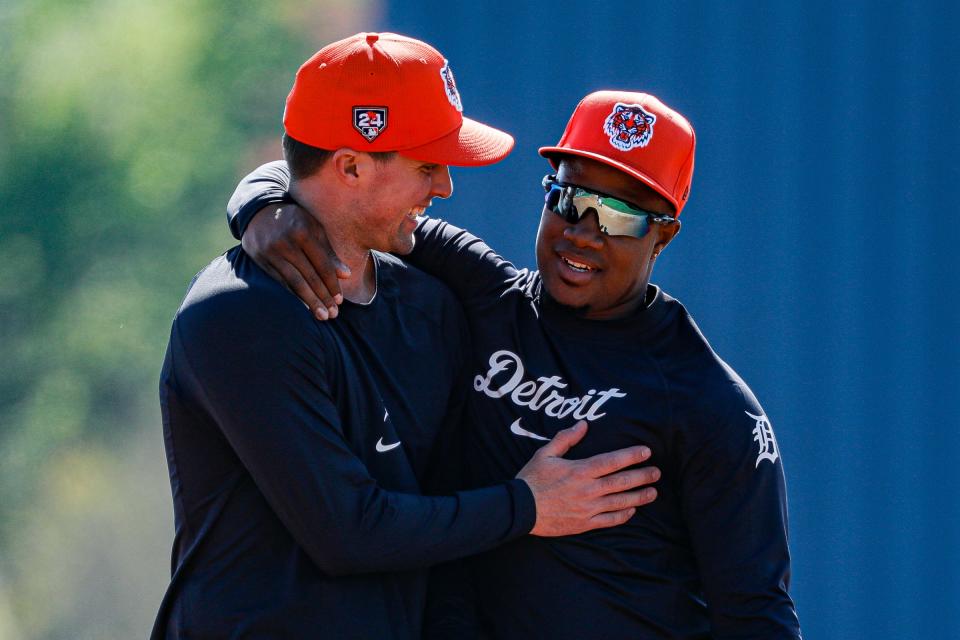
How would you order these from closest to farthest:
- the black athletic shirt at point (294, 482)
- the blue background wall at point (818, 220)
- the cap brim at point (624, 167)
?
the black athletic shirt at point (294, 482) → the cap brim at point (624, 167) → the blue background wall at point (818, 220)

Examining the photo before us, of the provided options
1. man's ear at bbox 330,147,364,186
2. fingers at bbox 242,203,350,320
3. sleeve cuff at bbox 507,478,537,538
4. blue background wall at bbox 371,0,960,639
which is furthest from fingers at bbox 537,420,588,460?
blue background wall at bbox 371,0,960,639

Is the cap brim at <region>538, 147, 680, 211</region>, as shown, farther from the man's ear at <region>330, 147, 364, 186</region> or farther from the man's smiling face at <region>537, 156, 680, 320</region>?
the man's ear at <region>330, 147, 364, 186</region>

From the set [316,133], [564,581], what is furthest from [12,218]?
[564,581]

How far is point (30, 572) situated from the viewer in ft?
15.7

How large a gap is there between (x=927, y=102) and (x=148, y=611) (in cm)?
369

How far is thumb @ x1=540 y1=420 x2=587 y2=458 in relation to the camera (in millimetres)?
2197

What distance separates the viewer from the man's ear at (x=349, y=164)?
2.12 metres

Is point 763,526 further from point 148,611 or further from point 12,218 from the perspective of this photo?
point 12,218

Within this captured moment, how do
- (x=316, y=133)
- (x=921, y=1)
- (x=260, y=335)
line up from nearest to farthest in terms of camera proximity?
(x=260, y=335), (x=316, y=133), (x=921, y=1)

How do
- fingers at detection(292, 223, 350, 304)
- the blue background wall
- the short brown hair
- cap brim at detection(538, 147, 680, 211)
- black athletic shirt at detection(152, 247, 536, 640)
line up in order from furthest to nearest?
the blue background wall → cap brim at detection(538, 147, 680, 211) → the short brown hair → fingers at detection(292, 223, 350, 304) → black athletic shirt at detection(152, 247, 536, 640)

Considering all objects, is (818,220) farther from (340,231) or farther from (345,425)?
(345,425)

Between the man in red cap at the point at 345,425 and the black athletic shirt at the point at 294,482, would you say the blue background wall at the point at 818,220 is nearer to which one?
the man in red cap at the point at 345,425

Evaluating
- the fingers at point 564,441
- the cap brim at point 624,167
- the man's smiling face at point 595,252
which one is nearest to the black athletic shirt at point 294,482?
the fingers at point 564,441

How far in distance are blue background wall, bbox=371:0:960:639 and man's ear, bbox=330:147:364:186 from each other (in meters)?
2.22
